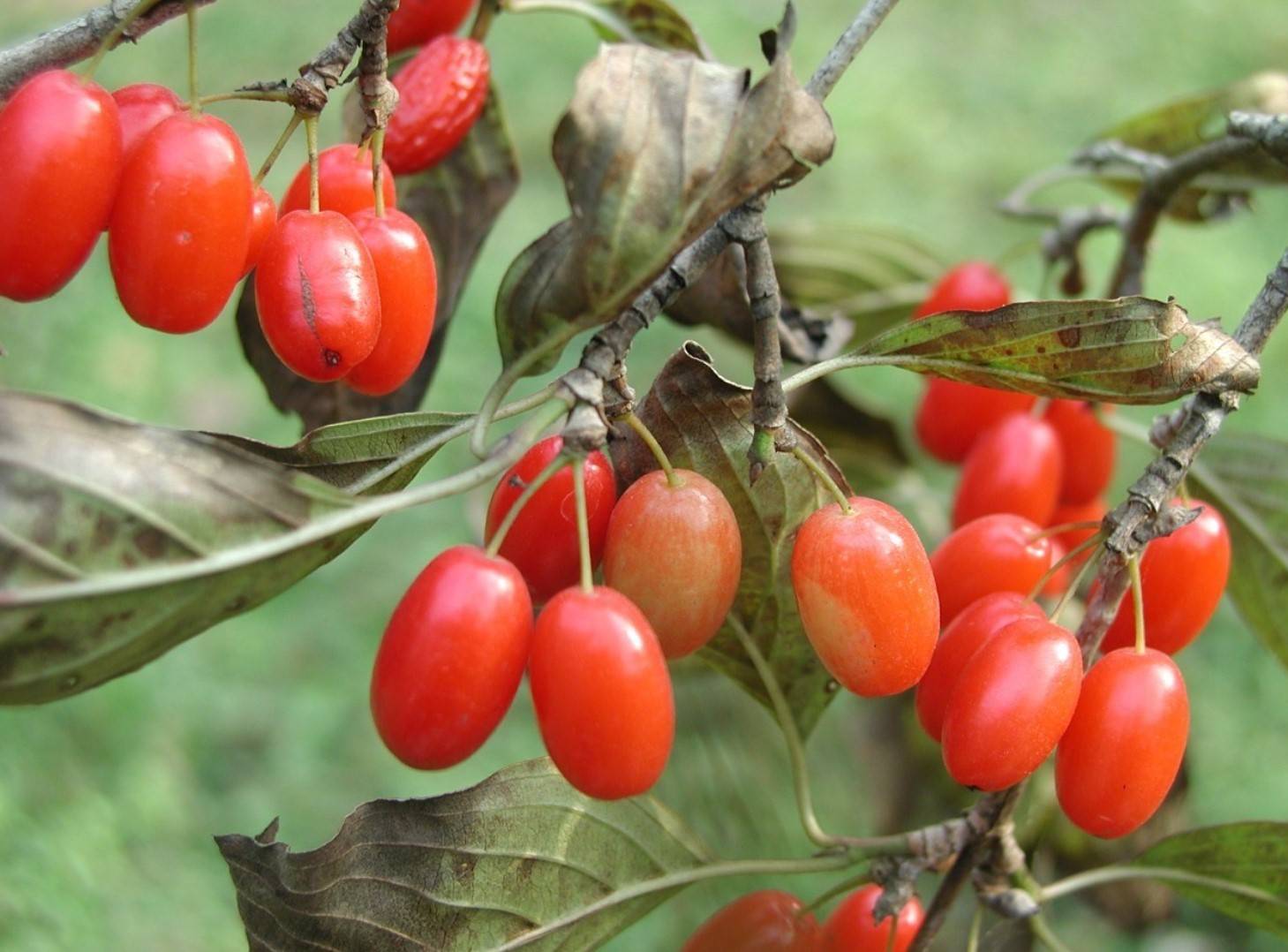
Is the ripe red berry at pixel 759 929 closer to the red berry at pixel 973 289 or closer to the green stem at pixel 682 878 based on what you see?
the green stem at pixel 682 878

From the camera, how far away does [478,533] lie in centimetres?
159

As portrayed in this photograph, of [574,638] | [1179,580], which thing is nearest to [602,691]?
[574,638]

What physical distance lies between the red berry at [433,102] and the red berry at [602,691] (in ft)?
1.50

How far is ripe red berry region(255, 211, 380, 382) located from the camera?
0.79m

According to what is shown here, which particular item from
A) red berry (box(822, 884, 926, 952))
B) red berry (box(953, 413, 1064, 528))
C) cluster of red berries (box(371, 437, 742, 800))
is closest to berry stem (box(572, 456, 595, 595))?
cluster of red berries (box(371, 437, 742, 800))

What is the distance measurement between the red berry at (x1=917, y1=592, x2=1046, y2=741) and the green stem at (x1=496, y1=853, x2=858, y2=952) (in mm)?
165

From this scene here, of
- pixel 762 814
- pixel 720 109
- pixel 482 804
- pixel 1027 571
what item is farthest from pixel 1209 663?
pixel 720 109

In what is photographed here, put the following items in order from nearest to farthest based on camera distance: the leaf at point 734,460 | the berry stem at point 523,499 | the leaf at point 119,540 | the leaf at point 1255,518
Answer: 1. the leaf at point 119,540
2. the berry stem at point 523,499
3. the leaf at point 734,460
4. the leaf at point 1255,518

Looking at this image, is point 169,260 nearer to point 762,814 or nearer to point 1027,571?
point 1027,571

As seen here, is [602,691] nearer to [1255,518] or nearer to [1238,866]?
[1238,866]

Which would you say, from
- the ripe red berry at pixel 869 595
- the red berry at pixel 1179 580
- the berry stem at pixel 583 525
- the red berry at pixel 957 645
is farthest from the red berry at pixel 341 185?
the red berry at pixel 1179 580

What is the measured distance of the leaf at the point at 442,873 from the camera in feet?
2.90

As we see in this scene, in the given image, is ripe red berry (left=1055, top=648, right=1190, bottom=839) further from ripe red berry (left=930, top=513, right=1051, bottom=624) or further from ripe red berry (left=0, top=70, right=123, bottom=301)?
ripe red berry (left=0, top=70, right=123, bottom=301)

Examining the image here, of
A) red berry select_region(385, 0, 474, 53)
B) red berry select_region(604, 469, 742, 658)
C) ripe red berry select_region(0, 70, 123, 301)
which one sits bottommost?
red berry select_region(604, 469, 742, 658)
